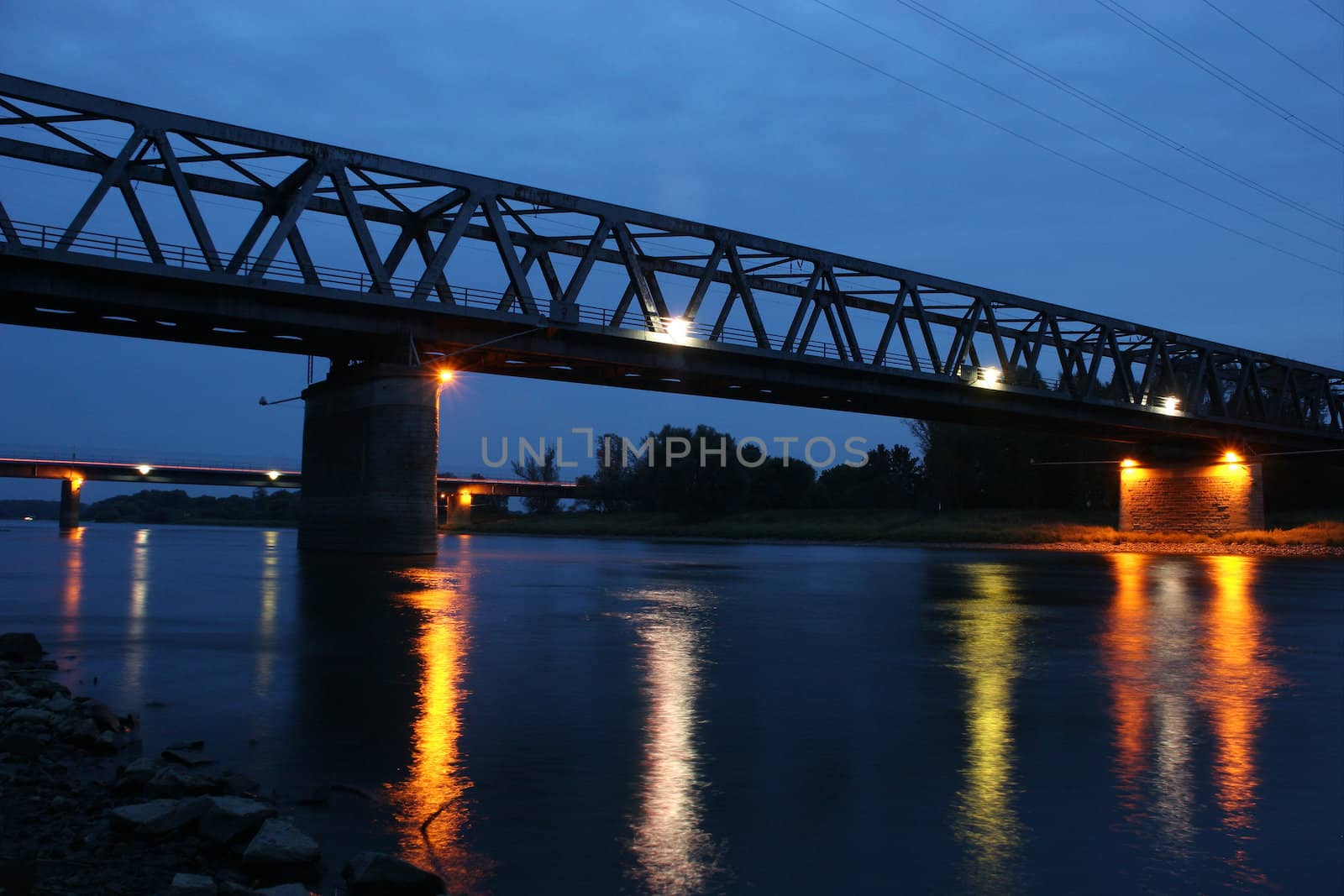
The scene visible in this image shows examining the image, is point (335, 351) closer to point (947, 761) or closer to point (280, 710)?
point (280, 710)

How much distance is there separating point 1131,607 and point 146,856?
2237cm

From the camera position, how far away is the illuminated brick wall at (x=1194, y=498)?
239ft

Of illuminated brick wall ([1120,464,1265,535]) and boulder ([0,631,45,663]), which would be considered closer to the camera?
boulder ([0,631,45,663])

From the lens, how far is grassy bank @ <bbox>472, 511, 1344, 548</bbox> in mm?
70188

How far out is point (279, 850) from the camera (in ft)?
18.7

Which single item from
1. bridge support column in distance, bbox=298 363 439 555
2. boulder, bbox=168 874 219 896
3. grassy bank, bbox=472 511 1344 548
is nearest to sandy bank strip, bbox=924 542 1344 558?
grassy bank, bbox=472 511 1344 548

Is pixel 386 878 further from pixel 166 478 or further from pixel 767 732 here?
pixel 166 478

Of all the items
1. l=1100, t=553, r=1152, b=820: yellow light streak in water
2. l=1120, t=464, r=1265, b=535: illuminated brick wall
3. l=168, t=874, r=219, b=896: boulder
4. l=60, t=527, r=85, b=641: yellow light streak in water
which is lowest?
l=60, t=527, r=85, b=641: yellow light streak in water

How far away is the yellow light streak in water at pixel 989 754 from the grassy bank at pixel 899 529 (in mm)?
58303

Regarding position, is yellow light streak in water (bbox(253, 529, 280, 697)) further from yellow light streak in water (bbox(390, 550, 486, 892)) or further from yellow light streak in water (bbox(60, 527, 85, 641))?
yellow light streak in water (bbox(60, 527, 85, 641))

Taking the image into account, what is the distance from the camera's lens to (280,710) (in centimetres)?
1027

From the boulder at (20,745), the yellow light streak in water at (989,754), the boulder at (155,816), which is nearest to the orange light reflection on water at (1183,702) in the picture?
the yellow light streak in water at (989,754)

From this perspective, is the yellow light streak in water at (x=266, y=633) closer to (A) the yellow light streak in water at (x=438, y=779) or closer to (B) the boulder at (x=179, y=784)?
(A) the yellow light streak in water at (x=438, y=779)

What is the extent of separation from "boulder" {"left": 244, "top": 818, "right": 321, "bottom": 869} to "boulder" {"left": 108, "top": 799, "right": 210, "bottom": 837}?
1.78 feet
